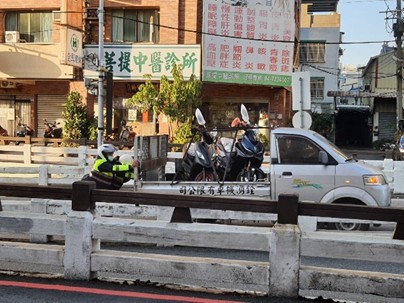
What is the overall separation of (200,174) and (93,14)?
50.5 feet

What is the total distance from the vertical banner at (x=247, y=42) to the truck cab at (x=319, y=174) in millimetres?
13173

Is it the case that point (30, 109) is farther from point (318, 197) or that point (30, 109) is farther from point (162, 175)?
point (318, 197)

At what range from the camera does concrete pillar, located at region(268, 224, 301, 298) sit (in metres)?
4.96

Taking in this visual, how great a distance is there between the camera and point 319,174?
28.9 ft

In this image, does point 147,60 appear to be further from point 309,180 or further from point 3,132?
point 309,180

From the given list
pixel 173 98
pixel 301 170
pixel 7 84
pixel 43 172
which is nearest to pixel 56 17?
pixel 7 84

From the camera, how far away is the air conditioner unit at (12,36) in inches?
934

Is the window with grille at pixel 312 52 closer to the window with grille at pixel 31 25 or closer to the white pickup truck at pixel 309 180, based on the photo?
the window with grille at pixel 31 25

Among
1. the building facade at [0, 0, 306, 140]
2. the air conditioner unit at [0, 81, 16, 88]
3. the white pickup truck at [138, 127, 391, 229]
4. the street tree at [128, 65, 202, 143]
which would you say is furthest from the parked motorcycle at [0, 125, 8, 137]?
the white pickup truck at [138, 127, 391, 229]

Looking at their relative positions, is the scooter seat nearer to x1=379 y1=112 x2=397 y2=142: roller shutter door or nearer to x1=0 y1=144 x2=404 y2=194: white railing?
x1=0 y1=144 x2=404 y2=194: white railing

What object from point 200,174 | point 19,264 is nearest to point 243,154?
point 200,174

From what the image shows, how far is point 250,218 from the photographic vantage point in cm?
818

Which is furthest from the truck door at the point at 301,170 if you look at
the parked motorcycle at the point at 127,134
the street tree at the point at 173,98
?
the parked motorcycle at the point at 127,134

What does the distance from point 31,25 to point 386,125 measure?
2880 centimetres
